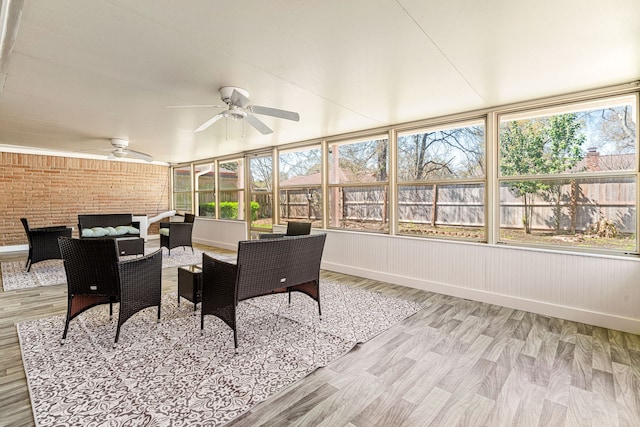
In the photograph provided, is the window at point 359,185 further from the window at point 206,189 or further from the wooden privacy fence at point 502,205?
the window at point 206,189

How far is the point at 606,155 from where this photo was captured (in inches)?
120

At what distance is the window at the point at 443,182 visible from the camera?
387cm

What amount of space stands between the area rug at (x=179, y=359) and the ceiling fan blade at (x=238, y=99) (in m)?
2.09

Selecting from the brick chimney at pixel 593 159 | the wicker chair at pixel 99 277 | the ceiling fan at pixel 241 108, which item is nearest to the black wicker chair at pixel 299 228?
the ceiling fan at pixel 241 108

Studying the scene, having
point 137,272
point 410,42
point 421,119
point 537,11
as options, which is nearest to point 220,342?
point 137,272

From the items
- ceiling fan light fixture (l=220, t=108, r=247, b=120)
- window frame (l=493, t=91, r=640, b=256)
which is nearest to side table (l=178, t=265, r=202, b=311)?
ceiling fan light fixture (l=220, t=108, r=247, b=120)

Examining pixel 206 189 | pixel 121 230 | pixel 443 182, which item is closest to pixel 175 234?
pixel 121 230

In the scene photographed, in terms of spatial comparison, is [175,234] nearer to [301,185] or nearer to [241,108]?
[301,185]

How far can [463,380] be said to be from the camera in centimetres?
208


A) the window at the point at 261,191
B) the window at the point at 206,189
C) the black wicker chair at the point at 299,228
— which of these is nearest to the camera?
the black wicker chair at the point at 299,228

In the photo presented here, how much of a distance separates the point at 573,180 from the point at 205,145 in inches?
227

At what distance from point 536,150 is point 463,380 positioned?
2702 millimetres

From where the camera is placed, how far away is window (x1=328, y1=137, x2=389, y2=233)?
4746 mm

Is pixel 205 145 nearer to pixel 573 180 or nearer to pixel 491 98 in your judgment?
pixel 491 98
